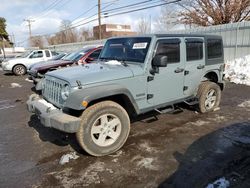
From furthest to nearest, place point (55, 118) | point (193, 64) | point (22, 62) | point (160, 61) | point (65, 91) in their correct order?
point (22, 62) → point (193, 64) → point (160, 61) → point (65, 91) → point (55, 118)

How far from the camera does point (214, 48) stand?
6.04m

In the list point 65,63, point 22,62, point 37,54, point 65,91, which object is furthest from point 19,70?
point 65,91

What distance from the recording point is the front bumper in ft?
11.4

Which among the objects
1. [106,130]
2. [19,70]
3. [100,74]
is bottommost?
[106,130]

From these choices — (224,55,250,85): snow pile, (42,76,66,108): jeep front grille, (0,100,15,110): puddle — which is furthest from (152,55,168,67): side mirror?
(224,55,250,85): snow pile

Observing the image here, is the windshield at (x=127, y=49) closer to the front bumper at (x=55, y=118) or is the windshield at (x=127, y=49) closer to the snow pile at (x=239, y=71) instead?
the front bumper at (x=55, y=118)

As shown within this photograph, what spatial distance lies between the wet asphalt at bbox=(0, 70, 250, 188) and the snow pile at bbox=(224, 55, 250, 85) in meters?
4.95

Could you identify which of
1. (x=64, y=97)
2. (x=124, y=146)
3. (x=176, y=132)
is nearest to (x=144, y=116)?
(x=176, y=132)

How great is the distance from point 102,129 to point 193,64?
2768 millimetres

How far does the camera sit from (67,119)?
353cm

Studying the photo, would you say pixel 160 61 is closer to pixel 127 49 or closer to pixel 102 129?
pixel 127 49

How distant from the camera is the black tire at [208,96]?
5805 millimetres

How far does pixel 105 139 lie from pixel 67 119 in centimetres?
84

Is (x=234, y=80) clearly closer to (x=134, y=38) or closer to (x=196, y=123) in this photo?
(x=196, y=123)
